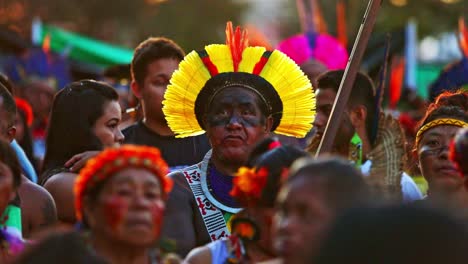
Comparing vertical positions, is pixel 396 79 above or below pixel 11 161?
above

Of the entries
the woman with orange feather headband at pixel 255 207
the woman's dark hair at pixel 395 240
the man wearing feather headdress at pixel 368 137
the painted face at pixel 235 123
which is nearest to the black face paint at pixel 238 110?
the painted face at pixel 235 123

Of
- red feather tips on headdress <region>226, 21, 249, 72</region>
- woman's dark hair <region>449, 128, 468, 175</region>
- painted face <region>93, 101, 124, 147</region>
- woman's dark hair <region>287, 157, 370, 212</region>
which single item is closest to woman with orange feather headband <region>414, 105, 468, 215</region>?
red feather tips on headdress <region>226, 21, 249, 72</region>

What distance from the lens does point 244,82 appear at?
7.46m

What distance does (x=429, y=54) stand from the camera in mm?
39812

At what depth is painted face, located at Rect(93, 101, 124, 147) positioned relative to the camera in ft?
25.2

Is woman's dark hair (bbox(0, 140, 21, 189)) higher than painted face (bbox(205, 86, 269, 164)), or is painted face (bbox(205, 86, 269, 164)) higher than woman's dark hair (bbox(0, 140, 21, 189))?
painted face (bbox(205, 86, 269, 164))

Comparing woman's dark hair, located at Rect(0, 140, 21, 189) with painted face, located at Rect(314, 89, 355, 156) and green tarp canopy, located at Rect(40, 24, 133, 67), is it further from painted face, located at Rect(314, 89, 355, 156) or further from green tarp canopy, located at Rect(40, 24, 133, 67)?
green tarp canopy, located at Rect(40, 24, 133, 67)

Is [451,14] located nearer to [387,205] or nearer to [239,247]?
[239,247]

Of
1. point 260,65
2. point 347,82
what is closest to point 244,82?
point 260,65

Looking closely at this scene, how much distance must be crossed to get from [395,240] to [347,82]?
3466 mm

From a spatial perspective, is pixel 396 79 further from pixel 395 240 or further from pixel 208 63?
pixel 395 240

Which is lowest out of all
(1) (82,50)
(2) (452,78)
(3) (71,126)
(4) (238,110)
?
(1) (82,50)

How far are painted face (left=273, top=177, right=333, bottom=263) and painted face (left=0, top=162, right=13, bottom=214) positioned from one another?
1.60 meters

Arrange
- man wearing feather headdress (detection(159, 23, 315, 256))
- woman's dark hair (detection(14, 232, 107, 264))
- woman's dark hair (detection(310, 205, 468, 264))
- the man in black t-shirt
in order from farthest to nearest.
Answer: the man in black t-shirt, man wearing feather headdress (detection(159, 23, 315, 256)), woman's dark hair (detection(14, 232, 107, 264)), woman's dark hair (detection(310, 205, 468, 264))
